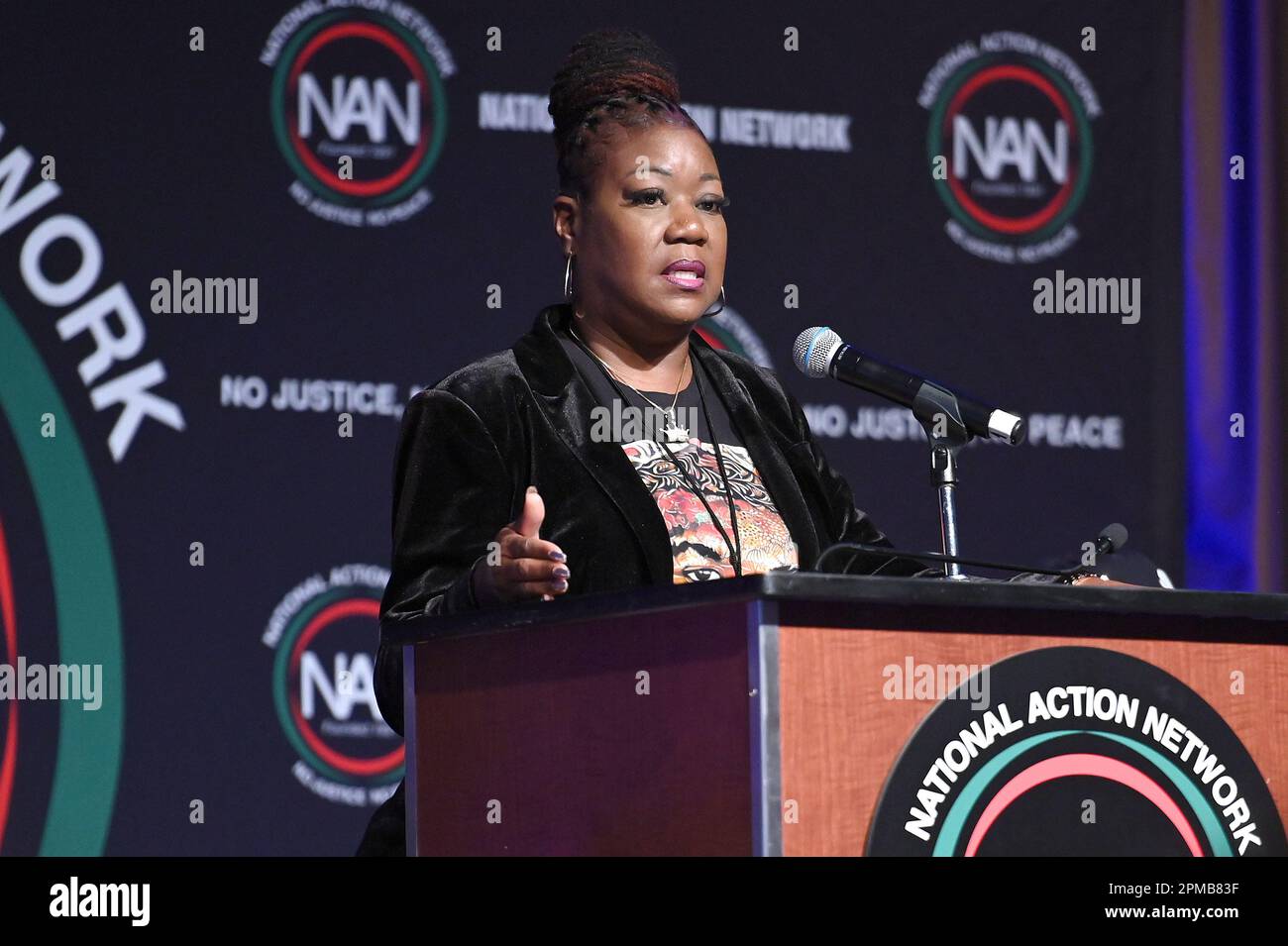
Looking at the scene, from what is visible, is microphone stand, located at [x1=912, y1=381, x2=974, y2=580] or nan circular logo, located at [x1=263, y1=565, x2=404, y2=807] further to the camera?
nan circular logo, located at [x1=263, y1=565, x2=404, y2=807]

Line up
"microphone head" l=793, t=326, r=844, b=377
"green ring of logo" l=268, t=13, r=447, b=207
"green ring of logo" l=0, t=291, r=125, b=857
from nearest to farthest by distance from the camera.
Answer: "microphone head" l=793, t=326, r=844, b=377 < "green ring of logo" l=0, t=291, r=125, b=857 < "green ring of logo" l=268, t=13, r=447, b=207

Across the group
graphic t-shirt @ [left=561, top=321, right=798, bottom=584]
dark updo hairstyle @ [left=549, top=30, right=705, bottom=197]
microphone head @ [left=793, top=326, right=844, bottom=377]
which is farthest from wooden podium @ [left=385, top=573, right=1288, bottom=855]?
dark updo hairstyle @ [left=549, top=30, right=705, bottom=197]

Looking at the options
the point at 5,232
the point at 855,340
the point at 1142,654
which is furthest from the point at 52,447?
the point at 1142,654

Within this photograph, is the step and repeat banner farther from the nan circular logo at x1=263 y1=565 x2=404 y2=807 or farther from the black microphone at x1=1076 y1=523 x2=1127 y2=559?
the black microphone at x1=1076 y1=523 x2=1127 y2=559

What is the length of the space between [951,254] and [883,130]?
365 millimetres

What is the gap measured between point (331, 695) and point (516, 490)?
1473mm

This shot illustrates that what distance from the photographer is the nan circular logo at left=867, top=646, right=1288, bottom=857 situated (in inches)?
72.2

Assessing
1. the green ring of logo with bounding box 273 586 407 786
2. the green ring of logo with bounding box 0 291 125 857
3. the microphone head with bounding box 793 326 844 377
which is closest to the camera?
the microphone head with bounding box 793 326 844 377

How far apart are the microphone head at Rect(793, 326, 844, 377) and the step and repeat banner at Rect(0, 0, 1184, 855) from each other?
169 centimetres

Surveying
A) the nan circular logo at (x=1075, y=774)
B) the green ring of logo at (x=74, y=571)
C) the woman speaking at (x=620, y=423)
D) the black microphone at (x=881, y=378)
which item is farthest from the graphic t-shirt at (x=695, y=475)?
the green ring of logo at (x=74, y=571)

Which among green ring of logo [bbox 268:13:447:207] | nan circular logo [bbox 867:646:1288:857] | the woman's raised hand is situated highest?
green ring of logo [bbox 268:13:447:207]

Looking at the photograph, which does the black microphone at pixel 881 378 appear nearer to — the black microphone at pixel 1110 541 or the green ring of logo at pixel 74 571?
the black microphone at pixel 1110 541

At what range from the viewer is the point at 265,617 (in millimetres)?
3881

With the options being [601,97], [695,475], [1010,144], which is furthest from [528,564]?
[1010,144]
